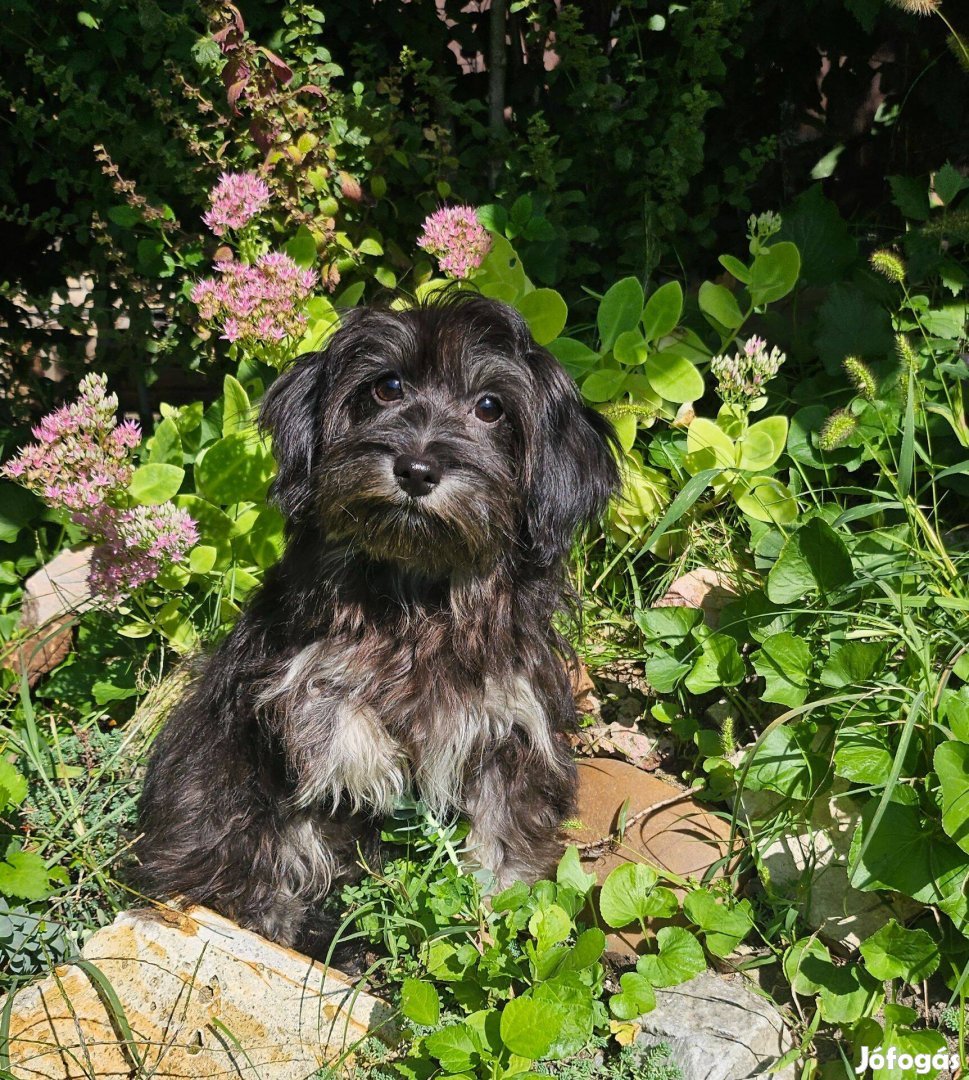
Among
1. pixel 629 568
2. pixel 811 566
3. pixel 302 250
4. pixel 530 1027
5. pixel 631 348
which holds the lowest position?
pixel 629 568

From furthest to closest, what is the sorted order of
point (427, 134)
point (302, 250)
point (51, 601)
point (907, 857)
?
1. point (51, 601)
2. point (427, 134)
3. point (302, 250)
4. point (907, 857)

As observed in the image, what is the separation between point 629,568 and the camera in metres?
3.61

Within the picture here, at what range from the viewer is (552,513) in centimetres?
263

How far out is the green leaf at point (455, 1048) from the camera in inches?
82.2

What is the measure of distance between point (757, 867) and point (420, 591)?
1068 mm

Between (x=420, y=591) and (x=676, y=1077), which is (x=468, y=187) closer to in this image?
(x=420, y=591)

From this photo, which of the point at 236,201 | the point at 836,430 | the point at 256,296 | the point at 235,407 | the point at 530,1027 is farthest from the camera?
the point at 235,407

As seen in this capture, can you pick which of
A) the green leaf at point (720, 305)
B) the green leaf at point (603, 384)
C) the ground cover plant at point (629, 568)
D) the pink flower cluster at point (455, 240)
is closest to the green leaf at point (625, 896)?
the ground cover plant at point (629, 568)

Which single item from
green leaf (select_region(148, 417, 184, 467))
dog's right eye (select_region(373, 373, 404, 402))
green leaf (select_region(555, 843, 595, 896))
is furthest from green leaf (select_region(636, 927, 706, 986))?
green leaf (select_region(148, 417, 184, 467))

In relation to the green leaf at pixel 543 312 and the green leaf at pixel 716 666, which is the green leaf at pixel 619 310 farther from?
the green leaf at pixel 716 666

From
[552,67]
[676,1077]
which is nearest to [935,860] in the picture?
[676,1077]

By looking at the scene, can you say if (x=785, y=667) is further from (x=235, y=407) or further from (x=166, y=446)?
(x=166, y=446)

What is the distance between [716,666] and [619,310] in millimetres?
1256

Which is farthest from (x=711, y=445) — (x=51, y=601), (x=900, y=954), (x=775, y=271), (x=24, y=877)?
(x=51, y=601)
